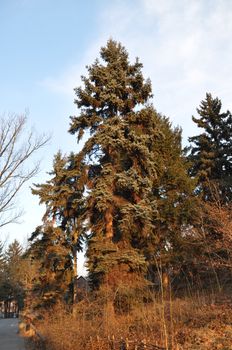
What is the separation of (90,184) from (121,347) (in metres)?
10.2

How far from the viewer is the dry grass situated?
9117mm

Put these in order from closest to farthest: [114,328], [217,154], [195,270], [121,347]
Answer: [121,347]
[114,328]
[195,270]
[217,154]

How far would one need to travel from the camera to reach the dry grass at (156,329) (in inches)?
359

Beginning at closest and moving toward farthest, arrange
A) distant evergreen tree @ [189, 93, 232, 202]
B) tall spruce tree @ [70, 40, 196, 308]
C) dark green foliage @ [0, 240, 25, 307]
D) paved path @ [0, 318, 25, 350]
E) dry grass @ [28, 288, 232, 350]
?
1. dry grass @ [28, 288, 232, 350]
2. tall spruce tree @ [70, 40, 196, 308]
3. paved path @ [0, 318, 25, 350]
4. distant evergreen tree @ [189, 93, 232, 202]
5. dark green foliage @ [0, 240, 25, 307]

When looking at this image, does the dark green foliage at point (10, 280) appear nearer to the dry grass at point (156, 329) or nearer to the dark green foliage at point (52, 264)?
the dark green foliage at point (52, 264)

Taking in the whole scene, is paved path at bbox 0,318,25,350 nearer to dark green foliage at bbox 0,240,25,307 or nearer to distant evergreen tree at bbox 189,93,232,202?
distant evergreen tree at bbox 189,93,232,202

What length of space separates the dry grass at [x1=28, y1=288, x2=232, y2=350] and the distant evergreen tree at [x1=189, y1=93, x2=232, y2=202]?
54.2ft

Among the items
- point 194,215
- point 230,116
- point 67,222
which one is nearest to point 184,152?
point 230,116

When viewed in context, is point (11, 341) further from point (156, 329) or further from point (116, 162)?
point (156, 329)

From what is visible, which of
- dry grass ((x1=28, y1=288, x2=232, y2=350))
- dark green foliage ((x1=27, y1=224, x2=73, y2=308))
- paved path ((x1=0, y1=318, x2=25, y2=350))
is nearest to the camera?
dry grass ((x1=28, y1=288, x2=232, y2=350))

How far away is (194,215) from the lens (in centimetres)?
2398

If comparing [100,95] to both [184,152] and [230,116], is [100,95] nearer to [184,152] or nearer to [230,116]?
[184,152]

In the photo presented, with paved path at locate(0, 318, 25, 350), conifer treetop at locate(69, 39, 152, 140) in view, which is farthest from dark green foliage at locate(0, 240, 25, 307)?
conifer treetop at locate(69, 39, 152, 140)

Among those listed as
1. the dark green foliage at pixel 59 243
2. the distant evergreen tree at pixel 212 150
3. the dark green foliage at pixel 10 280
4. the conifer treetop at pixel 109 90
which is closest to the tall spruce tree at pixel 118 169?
the conifer treetop at pixel 109 90
